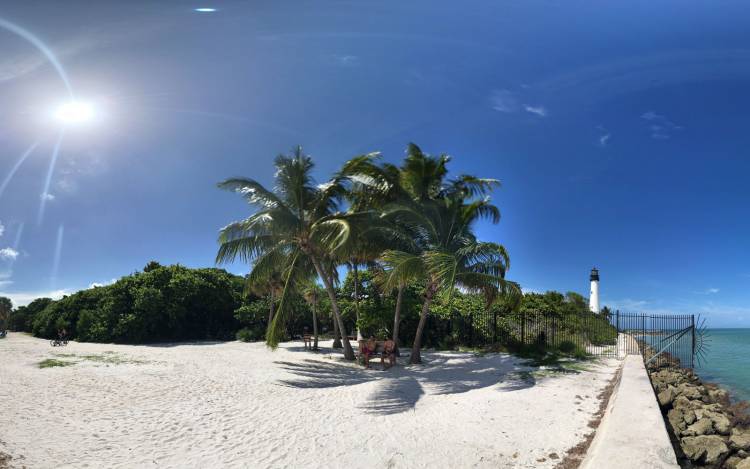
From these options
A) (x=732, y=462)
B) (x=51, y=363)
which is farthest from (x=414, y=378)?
(x=51, y=363)

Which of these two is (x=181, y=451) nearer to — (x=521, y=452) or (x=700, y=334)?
(x=521, y=452)

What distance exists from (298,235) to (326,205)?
61.5 inches

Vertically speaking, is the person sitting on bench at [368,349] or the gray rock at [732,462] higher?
the person sitting on bench at [368,349]

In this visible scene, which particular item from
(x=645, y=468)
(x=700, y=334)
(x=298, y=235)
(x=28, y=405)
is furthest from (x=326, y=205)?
(x=700, y=334)

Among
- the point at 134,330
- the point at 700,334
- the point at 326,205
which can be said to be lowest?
the point at 134,330

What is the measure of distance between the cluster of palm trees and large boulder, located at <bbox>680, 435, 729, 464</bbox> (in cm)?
579

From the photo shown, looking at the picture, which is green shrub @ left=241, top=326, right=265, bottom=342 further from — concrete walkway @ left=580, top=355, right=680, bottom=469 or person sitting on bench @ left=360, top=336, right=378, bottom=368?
concrete walkway @ left=580, top=355, right=680, bottom=469

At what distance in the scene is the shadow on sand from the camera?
9.26m

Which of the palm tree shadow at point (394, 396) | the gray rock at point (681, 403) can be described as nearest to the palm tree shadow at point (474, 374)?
the palm tree shadow at point (394, 396)

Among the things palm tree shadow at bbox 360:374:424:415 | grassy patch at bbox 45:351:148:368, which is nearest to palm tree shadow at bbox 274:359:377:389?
palm tree shadow at bbox 360:374:424:415

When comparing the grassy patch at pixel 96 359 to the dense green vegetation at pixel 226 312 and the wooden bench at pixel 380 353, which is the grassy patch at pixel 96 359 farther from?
the wooden bench at pixel 380 353

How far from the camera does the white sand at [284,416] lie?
586 centimetres

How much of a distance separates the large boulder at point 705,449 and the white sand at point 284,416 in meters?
1.63

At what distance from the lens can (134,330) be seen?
2209 centimetres
